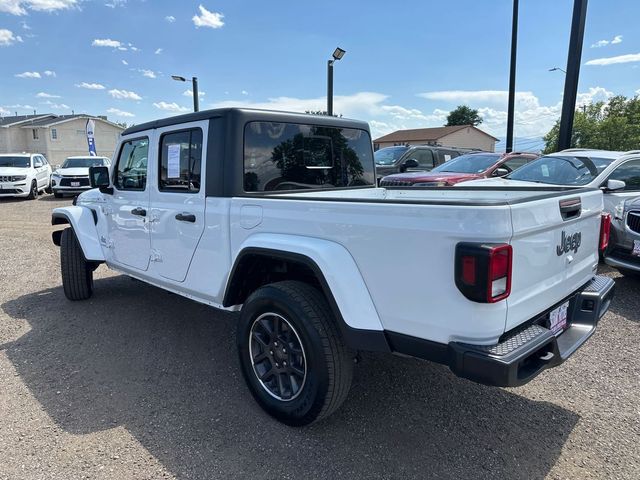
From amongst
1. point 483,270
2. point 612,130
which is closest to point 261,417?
point 483,270

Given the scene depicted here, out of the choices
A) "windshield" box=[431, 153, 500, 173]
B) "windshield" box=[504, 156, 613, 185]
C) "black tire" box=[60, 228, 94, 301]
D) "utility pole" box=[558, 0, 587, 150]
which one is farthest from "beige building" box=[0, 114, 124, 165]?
"windshield" box=[504, 156, 613, 185]

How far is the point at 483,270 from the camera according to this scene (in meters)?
1.90

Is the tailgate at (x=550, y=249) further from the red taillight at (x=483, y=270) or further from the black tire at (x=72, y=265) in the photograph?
the black tire at (x=72, y=265)

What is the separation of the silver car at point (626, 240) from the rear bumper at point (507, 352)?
3121 mm

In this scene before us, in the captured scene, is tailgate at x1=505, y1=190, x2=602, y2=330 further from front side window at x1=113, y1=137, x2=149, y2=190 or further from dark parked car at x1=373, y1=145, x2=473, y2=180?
dark parked car at x1=373, y1=145, x2=473, y2=180

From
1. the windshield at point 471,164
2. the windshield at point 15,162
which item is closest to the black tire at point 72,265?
the windshield at point 471,164

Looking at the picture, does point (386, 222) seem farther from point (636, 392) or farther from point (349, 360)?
point (636, 392)

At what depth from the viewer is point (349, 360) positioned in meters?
2.57

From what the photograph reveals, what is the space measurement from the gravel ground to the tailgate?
88cm

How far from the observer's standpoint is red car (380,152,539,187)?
28.6 ft

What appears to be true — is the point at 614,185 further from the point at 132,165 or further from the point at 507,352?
the point at 132,165

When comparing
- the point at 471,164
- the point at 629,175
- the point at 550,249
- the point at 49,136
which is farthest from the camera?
the point at 49,136

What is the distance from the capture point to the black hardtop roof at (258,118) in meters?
3.14

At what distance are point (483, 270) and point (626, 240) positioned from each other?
444 centimetres
